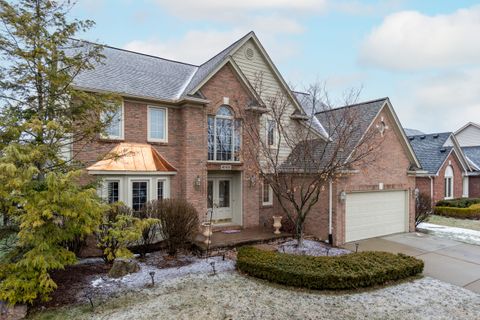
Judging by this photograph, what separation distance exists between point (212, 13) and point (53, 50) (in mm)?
10953

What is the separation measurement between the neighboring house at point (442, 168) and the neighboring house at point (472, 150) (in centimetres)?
61

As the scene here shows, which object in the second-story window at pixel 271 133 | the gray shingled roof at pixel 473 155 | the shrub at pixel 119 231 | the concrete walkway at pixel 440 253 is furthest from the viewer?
the gray shingled roof at pixel 473 155

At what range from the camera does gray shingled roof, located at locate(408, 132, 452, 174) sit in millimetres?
24281

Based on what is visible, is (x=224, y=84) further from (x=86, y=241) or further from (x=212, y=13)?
(x=86, y=241)

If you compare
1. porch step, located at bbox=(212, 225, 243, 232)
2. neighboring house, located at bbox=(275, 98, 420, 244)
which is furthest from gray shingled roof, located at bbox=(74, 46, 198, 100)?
neighboring house, located at bbox=(275, 98, 420, 244)

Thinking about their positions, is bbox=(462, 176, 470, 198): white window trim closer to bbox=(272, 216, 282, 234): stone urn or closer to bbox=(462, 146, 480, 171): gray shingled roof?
bbox=(462, 146, 480, 171): gray shingled roof

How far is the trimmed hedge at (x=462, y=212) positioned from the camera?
21000 mm

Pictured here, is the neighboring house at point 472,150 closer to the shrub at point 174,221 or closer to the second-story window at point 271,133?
the second-story window at point 271,133

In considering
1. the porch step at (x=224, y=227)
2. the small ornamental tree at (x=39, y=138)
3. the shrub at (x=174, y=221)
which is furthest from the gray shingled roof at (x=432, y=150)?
the small ornamental tree at (x=39, y=138)

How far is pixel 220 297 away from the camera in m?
7.67

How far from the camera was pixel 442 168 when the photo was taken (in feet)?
79.2

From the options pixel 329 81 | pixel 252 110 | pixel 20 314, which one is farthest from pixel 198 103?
pixel 20 314

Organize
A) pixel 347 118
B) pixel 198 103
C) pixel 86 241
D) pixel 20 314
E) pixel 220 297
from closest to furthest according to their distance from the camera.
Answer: pixel 20 314 → pixel 220 297 → pixel 86 241 → pixel 347 118 → pixel 198 103

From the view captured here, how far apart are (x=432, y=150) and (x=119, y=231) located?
27.6 m
